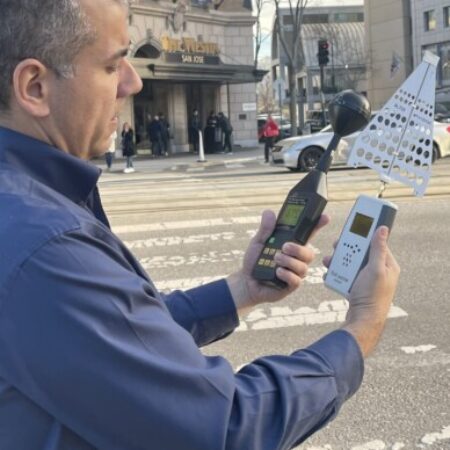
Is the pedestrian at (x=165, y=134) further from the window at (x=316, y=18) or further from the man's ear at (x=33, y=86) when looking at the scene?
the window at (x=316, y=18)

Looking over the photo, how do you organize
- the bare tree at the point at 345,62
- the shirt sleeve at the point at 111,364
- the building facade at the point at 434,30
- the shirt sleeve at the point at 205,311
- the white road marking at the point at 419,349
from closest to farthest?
1. the shirt sleeve at the point at 111,364
2. the shirt sleeve at the point at 205,311
3. the white road marking at the point at 419,349
4. the building facade at the point at 434,30
5. the bare tree at the point at 345,62

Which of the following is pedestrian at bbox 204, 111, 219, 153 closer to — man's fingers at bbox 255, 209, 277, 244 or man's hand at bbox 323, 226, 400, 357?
man's fingers at bbox 255, 209, 277, 244

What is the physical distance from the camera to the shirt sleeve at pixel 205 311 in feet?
6.18

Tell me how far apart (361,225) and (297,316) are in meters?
3.99

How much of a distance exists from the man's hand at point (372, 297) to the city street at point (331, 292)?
7.12 feet

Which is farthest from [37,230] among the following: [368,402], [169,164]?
[169,164]

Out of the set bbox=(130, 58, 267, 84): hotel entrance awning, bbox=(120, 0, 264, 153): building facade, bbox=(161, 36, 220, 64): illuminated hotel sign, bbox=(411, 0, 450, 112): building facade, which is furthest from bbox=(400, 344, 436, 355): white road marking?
bbox=(411, 0, 450, 112): building facade

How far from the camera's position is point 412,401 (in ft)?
13.0

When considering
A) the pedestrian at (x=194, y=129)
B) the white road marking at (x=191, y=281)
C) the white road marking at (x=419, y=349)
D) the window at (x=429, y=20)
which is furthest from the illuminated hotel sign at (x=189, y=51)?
the window at (x=429, y=20)

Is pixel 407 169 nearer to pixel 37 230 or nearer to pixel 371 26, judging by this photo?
pixel 37 230

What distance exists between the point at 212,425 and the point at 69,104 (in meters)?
0.64

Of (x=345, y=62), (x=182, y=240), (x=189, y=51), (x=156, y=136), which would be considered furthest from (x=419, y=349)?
(x=345, y=62)

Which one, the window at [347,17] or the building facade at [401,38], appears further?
the window at [347,17]

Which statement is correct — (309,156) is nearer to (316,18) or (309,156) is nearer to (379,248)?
(379,248)
